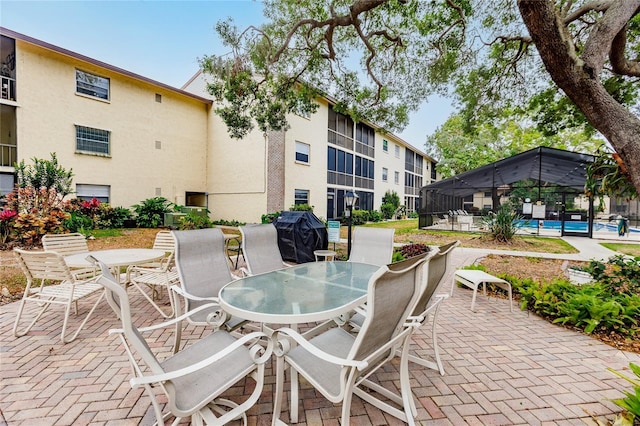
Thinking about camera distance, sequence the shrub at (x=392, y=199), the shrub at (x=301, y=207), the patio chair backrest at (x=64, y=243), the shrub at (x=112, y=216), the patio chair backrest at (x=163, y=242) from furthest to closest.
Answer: the shrub at (x=392, y=199) → the shrub at (x=301, y=207) → the shrub at (x=112, y=216) → the patio chair backrest at (x=163, y=242) → the patio chair backrest at (x=64, y=243)

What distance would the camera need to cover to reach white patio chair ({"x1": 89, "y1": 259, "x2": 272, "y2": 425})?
1496 mm

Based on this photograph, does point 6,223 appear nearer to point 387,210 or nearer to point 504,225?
point 504,225

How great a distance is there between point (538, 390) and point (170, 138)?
1650 centimetres

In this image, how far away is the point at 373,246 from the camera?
14.2 ft

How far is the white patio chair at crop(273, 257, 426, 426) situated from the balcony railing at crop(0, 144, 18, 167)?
14.1 metres

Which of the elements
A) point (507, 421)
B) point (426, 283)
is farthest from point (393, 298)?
point (507, 421)

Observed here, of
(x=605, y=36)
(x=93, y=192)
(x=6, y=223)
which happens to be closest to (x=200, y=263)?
(x=605, y=36)

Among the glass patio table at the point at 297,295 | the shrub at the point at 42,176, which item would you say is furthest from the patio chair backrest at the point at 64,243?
the shrub at the point at 42,176

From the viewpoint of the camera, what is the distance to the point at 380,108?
9.39 m

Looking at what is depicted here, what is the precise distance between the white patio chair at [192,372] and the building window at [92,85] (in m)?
14.4

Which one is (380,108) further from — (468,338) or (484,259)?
(468,338)

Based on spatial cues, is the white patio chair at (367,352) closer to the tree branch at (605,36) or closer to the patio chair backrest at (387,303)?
the patio chair backrest at (387,303)

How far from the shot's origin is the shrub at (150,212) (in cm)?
1304

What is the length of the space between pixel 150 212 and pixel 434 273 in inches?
553
